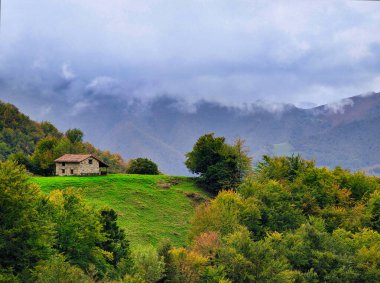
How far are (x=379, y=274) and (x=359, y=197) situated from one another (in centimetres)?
3549

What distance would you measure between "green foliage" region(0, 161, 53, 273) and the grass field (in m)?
27.2

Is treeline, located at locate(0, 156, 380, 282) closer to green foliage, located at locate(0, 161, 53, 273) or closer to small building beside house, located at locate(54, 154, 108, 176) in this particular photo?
green foliage, located at locate(0, 161, 53, 273)

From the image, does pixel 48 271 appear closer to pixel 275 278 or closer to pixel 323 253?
pixel 275 278

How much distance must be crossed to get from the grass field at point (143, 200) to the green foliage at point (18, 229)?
89.2 feet

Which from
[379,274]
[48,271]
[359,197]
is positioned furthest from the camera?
[359,197]

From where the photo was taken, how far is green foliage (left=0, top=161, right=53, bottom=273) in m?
40.3

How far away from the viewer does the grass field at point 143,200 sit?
74.6 metres

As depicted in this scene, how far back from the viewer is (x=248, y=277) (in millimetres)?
48094

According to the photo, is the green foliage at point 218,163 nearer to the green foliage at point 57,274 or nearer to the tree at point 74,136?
the tree at point 74,136

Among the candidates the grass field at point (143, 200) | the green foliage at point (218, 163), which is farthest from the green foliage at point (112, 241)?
the green foliage at point (218, 163)

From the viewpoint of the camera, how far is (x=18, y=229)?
40094 millimetres

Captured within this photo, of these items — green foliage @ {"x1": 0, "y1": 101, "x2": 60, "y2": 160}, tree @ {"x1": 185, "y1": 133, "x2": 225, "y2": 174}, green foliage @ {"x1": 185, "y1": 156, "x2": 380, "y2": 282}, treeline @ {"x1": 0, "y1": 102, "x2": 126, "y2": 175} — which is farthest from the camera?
green foliage @ {"x1": 0, "y1": 101, "x2": 60, "y2": 160}

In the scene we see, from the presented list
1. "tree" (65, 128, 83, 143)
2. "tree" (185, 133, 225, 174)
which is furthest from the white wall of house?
"tree" (65, 128, 83, 143)

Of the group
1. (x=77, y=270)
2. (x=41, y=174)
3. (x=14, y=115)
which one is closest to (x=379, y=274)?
(x=77, y=270)
